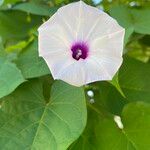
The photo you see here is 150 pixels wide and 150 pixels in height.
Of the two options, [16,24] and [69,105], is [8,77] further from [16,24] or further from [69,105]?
[16,24]

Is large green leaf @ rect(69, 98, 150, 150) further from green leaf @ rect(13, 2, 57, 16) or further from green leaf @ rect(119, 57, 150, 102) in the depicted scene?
green leaf @ rect(13, 2, 57, 16)

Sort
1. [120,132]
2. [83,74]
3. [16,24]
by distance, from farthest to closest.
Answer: [16,24] < [120,132] < [83,74]

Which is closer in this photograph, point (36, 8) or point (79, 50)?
point (79, 50)

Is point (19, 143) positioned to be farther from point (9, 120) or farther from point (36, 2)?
point (36, 2)

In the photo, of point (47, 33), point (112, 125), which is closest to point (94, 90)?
point (112, 125)

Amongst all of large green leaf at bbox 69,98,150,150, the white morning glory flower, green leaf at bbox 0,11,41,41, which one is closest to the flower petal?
the white morning glory flower

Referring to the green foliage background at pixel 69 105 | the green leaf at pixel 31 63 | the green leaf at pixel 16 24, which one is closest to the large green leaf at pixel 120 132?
the green foliage background at pixel 69 105

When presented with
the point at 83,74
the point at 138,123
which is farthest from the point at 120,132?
the point at 83,74

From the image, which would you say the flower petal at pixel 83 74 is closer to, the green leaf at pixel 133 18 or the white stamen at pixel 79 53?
the white stamen at pixel 79 53
